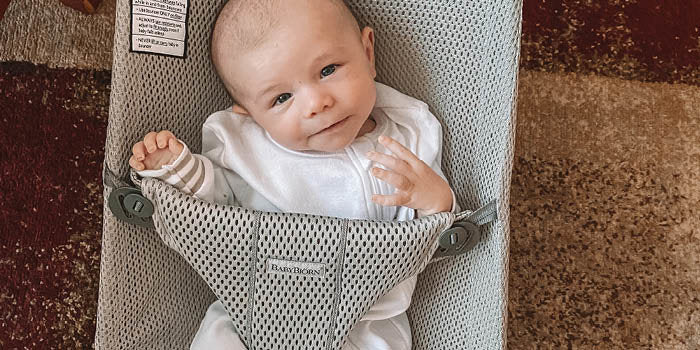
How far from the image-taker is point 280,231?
0.91 meters

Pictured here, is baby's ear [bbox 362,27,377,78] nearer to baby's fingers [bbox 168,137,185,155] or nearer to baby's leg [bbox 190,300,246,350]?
baby's fingers [bbox 168,137,185,155]

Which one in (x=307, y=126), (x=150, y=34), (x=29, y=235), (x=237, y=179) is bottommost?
(x=29, y=235)

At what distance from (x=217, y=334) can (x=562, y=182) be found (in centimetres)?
72

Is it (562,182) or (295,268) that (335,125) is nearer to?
(295,268)

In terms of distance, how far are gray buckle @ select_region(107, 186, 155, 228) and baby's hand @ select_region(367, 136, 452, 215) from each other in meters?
0.30

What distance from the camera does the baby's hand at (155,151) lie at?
2.97ft

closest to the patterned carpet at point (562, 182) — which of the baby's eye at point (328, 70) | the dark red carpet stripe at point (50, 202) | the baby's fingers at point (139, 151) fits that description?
the dark red carpet stripe at point (50, 202)

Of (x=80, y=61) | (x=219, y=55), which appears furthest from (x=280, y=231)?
(x=80, y=61)

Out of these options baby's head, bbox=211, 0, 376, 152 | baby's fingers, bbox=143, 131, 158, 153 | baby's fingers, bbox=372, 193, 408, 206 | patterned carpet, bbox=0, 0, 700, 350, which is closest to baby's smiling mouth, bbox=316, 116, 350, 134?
baby's head, bbox=211, 0, 376, 152

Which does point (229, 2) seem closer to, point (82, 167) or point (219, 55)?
point (219, 55)

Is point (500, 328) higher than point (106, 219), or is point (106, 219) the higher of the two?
point (106, 219)

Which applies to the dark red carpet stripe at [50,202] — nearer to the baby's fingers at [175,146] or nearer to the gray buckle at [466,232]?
the baby's fingers at [175,146]

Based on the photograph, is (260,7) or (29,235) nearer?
(260,7)

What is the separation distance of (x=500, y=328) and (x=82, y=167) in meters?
0.78
